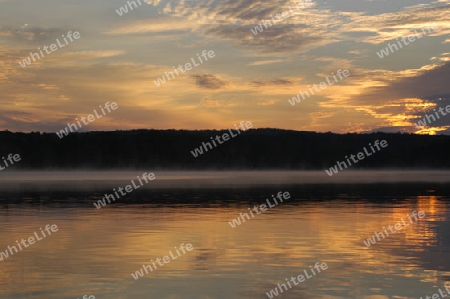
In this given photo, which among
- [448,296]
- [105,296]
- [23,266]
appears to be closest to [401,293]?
[448,296]

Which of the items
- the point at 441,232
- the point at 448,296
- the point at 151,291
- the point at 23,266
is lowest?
the point at 441,232

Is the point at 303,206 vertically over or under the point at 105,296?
under

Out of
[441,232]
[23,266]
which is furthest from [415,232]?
[23,266]

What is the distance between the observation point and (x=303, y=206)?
1747 inches

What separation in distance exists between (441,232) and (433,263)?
8586mm

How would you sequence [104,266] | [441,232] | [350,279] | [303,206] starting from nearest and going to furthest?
1. [350,279]
2. [104,266]
3. [441,232]
4. [303,206]

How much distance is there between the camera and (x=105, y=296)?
1661 cm

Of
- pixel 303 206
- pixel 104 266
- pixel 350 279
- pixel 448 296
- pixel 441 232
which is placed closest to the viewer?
pixel 448 296

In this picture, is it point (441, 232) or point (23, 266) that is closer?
point (23, 266)

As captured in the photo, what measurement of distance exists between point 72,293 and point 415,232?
16.8m

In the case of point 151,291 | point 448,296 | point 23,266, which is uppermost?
point 23,266

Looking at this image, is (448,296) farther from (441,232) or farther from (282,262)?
(441,232)

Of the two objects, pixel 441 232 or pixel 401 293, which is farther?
pixel 441 232

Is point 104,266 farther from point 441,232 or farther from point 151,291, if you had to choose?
point 441,232
